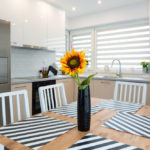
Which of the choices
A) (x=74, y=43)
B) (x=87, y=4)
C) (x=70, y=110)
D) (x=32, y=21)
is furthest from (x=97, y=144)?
(x=74, y=43)

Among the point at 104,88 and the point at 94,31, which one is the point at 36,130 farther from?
the point at 94,31

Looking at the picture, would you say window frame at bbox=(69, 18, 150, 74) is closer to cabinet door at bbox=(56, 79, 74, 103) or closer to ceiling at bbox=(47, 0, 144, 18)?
ceiling at bbox=(47, 0, 144, 18)

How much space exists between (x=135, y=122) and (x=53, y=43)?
114 inches

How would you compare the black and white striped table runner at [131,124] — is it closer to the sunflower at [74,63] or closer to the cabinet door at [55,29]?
the sunflower at [74,63]

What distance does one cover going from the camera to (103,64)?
4379 millimetres

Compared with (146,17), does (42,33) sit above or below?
below

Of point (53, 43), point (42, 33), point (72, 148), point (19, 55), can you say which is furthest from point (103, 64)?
point (72, 148)

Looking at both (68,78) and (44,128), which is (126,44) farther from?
(44,128)

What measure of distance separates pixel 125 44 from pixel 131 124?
124 inches

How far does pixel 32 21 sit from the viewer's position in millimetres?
3197

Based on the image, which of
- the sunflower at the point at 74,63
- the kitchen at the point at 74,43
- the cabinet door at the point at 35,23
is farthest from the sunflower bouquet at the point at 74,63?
the cabinet door at the point at 35,23

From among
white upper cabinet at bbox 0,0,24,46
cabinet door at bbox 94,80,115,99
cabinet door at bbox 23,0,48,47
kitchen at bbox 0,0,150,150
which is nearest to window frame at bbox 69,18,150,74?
kitchen at bbox 0,0,150,150

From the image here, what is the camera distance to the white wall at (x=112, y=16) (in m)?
3.63

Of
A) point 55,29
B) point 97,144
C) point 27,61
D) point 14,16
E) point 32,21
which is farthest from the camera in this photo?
point 55,29
